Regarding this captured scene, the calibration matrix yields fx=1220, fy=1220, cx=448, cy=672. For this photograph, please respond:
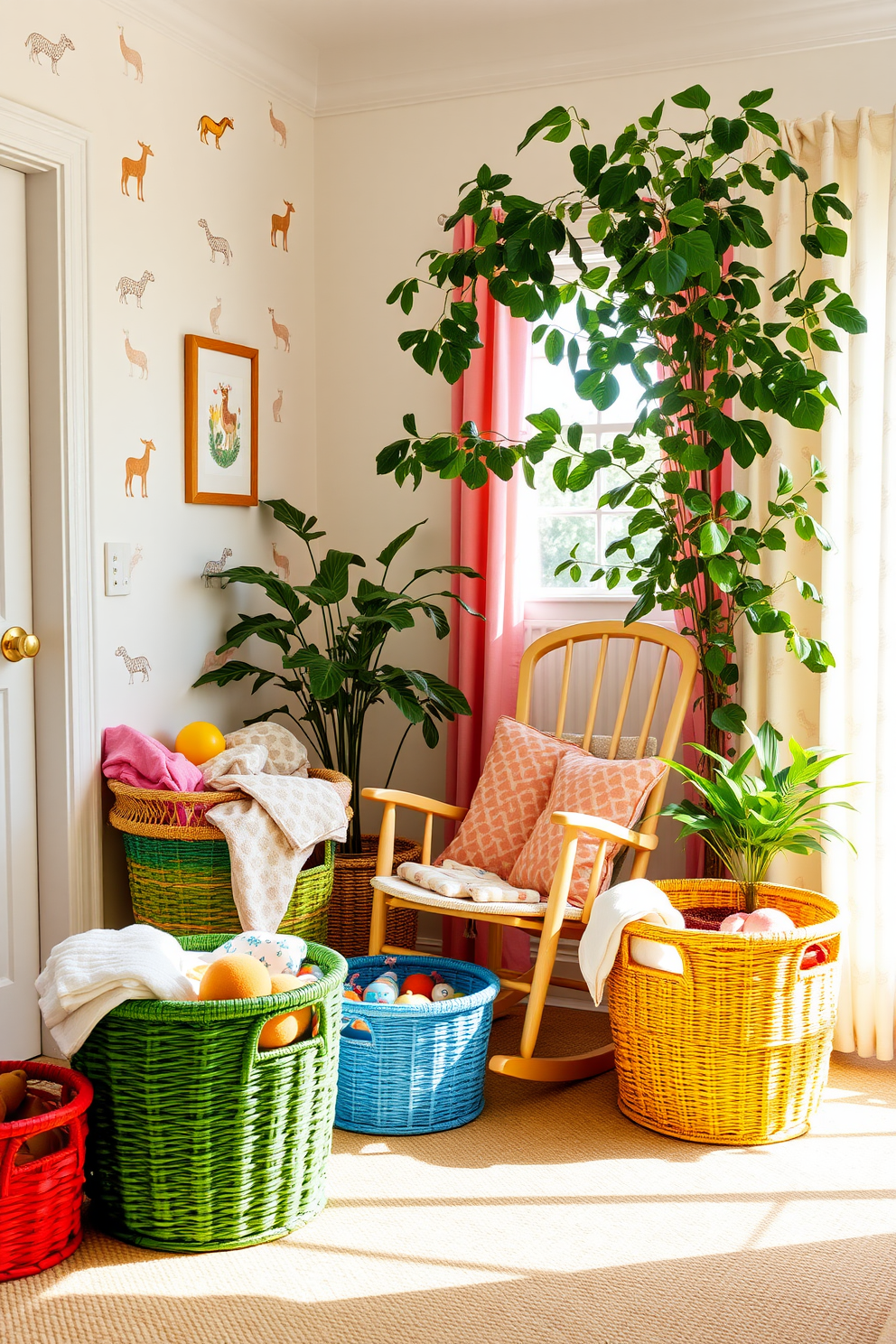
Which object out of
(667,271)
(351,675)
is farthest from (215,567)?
(667,271)

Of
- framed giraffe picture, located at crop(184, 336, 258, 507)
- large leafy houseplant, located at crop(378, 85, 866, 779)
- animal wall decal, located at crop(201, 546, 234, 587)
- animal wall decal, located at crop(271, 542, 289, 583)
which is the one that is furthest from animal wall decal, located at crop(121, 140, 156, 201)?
animal wall decal, located at crop(271, 542, 289, 583)

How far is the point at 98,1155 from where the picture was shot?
209 centimetres

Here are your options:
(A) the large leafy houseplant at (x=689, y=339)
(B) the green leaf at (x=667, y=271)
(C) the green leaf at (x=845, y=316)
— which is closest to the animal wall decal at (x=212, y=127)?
(A) the large leafy houseplant at (x=689, y=339)

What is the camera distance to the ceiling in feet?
10.2

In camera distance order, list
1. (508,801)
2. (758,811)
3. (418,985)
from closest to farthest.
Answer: (758,811), (418,985), (508,801)

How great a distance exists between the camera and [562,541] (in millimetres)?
3615

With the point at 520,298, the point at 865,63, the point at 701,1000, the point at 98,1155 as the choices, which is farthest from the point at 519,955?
the point at 865,63

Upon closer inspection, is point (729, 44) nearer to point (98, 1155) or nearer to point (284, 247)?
point (284, 247)

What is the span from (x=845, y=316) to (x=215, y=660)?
183 centimetres

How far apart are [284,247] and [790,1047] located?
8.66ft

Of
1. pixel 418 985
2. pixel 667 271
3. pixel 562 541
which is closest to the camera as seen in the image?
pixel 667 271

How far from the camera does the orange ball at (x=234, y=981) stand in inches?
80.6

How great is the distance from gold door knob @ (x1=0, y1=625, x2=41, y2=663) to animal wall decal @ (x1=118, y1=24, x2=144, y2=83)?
4.51 ft

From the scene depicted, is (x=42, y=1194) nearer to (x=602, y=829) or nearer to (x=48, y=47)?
(x=602, y=829)
